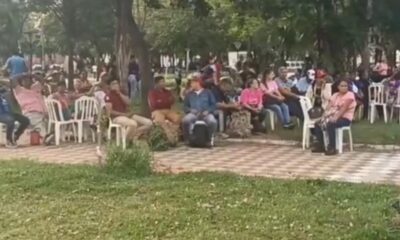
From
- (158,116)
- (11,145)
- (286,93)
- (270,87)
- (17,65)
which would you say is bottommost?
(11,145)

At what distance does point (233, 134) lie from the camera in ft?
46.9

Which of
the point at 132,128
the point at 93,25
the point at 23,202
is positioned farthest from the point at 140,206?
the point at 93,25

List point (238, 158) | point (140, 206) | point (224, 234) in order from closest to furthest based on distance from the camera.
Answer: point (224, 234)
point (140, 206)
point (238, 158)

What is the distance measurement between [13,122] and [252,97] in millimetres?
4528

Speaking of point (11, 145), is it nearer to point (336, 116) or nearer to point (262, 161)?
point (262, 161)

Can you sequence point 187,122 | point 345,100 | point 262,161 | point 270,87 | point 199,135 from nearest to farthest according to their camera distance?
1. point 262,161
2. point 345,100
3. point 199,135
4. point 187,122
5. point 270,87

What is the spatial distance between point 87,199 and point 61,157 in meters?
3.80

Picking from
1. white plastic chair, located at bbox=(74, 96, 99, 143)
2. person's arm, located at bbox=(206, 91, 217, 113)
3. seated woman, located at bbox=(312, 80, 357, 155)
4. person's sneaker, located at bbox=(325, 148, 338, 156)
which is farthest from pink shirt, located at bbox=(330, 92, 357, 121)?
white plastic chair, located at bbox=(74, 96, 99, 143)

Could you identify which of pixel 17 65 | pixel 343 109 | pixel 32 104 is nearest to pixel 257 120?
pixel 343 109

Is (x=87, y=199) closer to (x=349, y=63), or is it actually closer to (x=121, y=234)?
(x=121, y=234)

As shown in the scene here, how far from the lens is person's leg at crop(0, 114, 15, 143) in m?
13.2

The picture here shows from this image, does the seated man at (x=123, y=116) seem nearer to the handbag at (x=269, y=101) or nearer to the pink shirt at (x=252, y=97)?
the pink shirt at (x=252, y=97)

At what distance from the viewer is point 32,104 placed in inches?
538

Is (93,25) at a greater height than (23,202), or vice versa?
(93,25)
